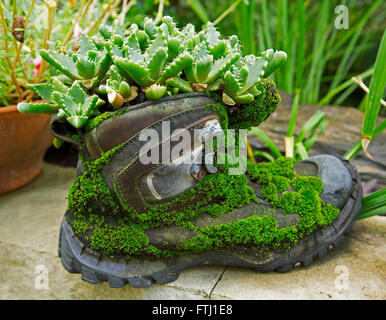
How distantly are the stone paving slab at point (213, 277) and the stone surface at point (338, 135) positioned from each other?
1.48 feet

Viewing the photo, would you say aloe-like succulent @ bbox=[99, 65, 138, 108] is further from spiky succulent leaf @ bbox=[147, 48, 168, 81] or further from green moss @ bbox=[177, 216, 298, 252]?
green moss @ bbox=[177, 216, 298, 252]

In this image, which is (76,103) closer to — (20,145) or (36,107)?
(36,107)

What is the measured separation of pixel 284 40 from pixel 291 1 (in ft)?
3.05

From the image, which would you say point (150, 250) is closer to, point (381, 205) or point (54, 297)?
point (54, 297)

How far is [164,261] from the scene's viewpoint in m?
0.85

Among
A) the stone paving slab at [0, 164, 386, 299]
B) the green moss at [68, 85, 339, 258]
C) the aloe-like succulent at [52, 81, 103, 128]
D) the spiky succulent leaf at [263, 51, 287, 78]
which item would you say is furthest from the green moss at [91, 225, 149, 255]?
the spiky succulent leaf at [263, 51, 287, 78]

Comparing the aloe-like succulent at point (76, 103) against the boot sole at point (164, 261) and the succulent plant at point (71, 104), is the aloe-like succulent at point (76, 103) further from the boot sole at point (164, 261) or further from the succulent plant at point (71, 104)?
the boot sole at point (164, 261)

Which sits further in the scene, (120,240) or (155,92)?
(120,240)

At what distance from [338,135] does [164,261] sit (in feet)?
3.76

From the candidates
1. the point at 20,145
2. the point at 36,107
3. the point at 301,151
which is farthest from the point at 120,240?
the point at 301,151

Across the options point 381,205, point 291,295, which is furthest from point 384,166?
point 291,295

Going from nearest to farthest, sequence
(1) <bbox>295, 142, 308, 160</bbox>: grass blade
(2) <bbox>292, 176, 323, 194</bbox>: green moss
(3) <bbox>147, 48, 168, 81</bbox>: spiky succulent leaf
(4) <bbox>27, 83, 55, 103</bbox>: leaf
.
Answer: (3) <bbox>147, 48, 168, 81</bbox>: spiky succulent leaf
(4) <bbox>27, 83, 55, 103</bbox>: leaf
(2) <bbox>292, 176, 323, 194</bbox>: green moss
(1) <bbox>295, 142, 308, 160</bbox>: grass blade

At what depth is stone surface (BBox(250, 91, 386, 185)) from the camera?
1476mm

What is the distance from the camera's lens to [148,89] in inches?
28.8
